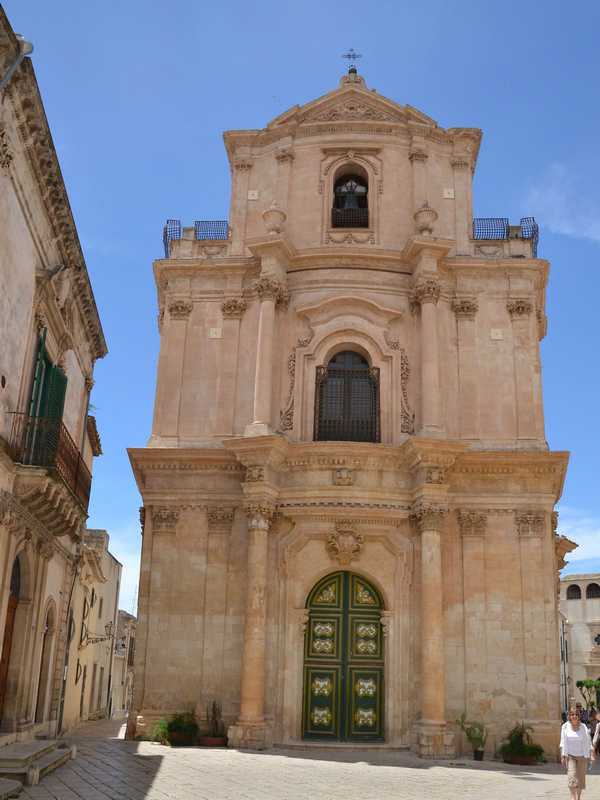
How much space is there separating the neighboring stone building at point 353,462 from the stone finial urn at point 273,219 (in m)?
0.07

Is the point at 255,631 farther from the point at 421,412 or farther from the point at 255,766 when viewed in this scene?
the point at 421,412

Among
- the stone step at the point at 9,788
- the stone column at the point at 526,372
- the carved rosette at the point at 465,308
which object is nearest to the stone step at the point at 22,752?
the stone step at the point at 9,788

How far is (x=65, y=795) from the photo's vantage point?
10828 millimetres

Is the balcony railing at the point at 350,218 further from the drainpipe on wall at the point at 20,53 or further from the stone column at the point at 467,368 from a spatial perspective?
the drainpipe on wall at the point at 20,53

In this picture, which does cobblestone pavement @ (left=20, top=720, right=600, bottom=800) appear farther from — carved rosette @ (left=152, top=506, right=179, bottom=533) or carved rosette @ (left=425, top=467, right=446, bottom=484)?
carved rosette @ (left=425, top=467, right=446, bottom=484)

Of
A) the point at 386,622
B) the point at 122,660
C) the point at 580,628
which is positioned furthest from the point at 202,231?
the point at 580,628

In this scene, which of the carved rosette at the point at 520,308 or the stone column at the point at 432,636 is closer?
the stone column at the point at 432,636

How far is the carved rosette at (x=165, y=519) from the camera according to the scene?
1939 cm

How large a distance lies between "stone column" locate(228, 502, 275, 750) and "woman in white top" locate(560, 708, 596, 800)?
7.67m

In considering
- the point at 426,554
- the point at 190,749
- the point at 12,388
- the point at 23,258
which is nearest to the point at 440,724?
the point at 426,554

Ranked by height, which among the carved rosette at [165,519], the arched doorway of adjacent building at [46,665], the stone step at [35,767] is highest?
the carved rosette at [165,519]

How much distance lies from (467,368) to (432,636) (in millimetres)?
6368

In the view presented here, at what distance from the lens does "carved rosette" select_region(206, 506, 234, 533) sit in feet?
63.3

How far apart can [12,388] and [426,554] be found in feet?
29.3
